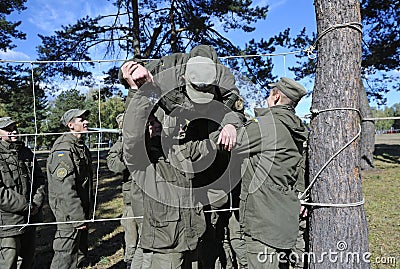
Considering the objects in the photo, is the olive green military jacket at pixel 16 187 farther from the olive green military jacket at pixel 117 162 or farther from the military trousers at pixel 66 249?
the olive green military jacket at pixel 117 162

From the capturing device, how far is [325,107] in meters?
2.16

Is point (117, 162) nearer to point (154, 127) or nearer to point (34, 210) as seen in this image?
point (34, 210)

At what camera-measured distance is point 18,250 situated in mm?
3119

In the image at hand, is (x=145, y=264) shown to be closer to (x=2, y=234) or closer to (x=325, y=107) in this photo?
(x=2, y=234)

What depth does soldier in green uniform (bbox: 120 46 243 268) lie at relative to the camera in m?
2.00

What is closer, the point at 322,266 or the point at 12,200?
the point at 322,266

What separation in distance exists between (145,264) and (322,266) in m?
1.28

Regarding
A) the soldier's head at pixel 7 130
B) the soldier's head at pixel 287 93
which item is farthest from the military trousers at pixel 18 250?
the soldier's head at pixel 287 93

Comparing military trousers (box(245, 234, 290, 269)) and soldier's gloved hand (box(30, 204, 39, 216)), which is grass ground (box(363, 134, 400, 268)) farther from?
soldier's gloved hand (box(30, 204, 39, 216))

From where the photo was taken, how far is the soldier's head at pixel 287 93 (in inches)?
103

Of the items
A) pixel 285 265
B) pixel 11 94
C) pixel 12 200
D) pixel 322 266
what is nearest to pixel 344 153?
pixel 322 266

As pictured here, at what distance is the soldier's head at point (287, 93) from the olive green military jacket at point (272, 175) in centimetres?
16

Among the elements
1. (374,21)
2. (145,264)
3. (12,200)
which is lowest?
(145,264)

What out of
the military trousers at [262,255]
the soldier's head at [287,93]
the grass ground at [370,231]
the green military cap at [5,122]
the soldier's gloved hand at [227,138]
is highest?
the soldier's head at [287,93]
